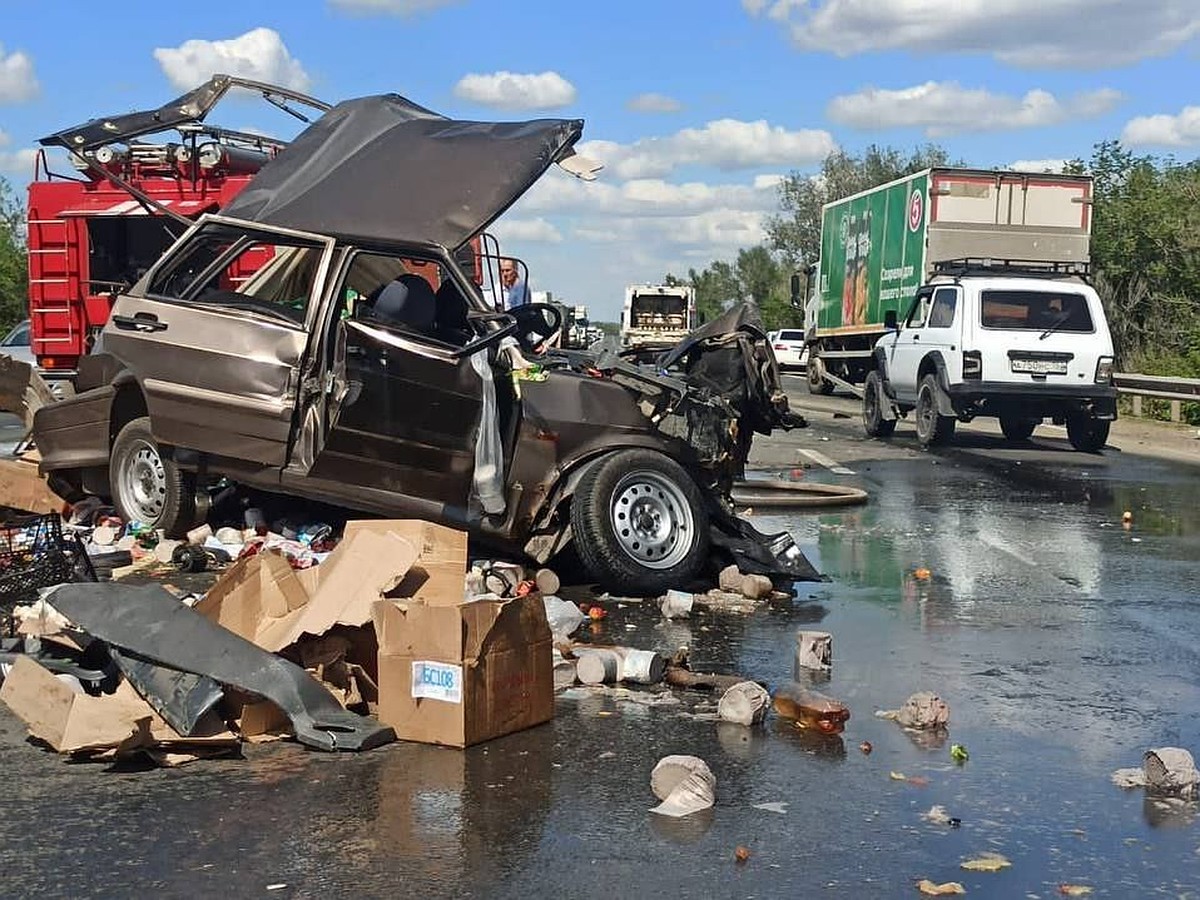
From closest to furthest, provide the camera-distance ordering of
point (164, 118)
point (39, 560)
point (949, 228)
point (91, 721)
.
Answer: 1. point (91, 721)
2. point (39, 560)
3. point (164, 118)
4. point (949, 228)

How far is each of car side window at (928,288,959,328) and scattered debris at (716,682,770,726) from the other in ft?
46.0

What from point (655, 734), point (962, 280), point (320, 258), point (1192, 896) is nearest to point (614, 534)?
point (320, 258)

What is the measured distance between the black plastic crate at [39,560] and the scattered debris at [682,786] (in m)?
3.41

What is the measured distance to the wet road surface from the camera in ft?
13.4

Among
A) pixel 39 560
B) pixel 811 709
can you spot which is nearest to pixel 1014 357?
pixel 811 709

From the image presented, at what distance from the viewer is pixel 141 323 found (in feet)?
28.5

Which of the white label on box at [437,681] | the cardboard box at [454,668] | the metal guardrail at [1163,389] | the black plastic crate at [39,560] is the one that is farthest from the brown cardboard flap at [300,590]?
the metal guardrail at [1163,389]

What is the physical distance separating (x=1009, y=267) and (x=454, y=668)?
17.9m

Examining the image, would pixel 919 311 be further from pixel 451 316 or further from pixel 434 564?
pixel 434 564

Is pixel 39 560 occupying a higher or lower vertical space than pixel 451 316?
lower

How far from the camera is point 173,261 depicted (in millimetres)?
8898

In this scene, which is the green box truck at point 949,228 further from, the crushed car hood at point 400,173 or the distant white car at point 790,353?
the distant white car at point 790,353

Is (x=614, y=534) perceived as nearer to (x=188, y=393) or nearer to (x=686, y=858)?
(x=188, y=393)

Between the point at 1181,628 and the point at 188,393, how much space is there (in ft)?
18.1
